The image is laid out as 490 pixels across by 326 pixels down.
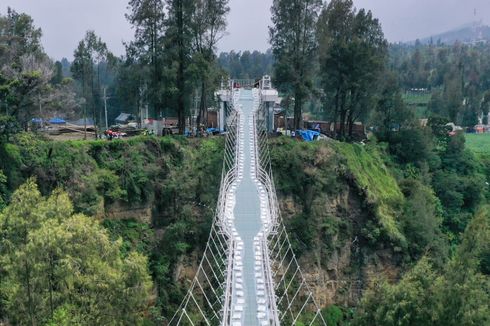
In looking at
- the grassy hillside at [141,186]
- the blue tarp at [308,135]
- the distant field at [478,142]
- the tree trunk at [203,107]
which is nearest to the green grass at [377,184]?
the blue tarp at [308,135]

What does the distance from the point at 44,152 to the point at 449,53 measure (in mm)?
129123

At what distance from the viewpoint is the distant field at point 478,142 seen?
58956 mm

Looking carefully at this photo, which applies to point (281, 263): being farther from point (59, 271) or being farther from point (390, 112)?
point (390, 112)

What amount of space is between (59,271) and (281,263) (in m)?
9.69

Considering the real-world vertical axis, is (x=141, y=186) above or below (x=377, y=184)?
above

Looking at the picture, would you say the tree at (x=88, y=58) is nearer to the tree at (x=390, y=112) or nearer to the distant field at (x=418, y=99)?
the tree at (x=390, y=112)

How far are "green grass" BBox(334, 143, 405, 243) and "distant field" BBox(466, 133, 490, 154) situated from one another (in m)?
26.4

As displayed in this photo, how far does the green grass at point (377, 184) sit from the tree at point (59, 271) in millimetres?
17706

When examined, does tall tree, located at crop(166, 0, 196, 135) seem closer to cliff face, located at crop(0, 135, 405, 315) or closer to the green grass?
cliff face, located at crop(0, 135, 405, 315)

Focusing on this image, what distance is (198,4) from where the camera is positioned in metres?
32.2

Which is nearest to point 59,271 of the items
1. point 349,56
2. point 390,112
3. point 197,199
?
point 197,199

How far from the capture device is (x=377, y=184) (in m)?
33.0

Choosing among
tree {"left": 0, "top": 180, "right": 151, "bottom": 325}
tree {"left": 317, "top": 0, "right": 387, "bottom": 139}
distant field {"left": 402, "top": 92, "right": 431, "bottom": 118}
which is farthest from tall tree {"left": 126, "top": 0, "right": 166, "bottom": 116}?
distant field {"left": 402, "top": 92, "right": 431, "bottom": 118}

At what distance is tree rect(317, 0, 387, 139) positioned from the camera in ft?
111
